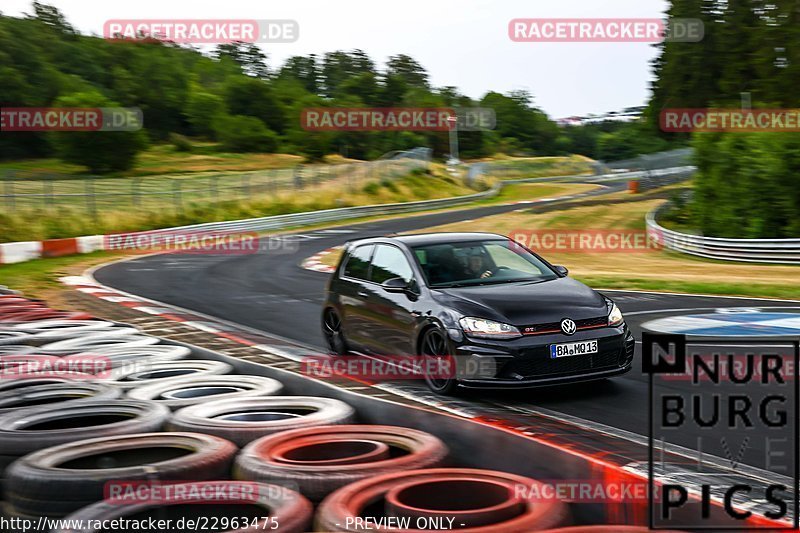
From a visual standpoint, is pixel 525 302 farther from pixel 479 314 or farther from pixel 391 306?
pixel 391 306

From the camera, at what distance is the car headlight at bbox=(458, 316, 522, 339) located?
820 centimetres

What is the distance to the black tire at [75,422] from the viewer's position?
245 inches

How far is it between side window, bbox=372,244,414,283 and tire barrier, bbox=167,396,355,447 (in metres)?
2.37

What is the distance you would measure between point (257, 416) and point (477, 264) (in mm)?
3103

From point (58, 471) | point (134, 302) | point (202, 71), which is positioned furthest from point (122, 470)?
point (202, 71)

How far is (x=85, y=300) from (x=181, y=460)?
1255cm

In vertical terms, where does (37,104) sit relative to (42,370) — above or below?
above

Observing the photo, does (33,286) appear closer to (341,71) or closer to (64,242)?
(64,242)

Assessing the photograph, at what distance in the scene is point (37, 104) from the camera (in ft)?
244

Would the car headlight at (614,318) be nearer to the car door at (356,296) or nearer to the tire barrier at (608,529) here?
the car door at (356,296)

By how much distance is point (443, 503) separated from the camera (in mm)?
5164

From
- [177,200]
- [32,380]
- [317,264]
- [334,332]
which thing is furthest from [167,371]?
[177,200]

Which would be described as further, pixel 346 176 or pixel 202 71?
pixel 202 71

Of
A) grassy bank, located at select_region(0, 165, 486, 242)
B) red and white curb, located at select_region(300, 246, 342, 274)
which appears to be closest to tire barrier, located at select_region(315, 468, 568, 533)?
red and white curb, located at select_region(300, 246, 342, 274)
